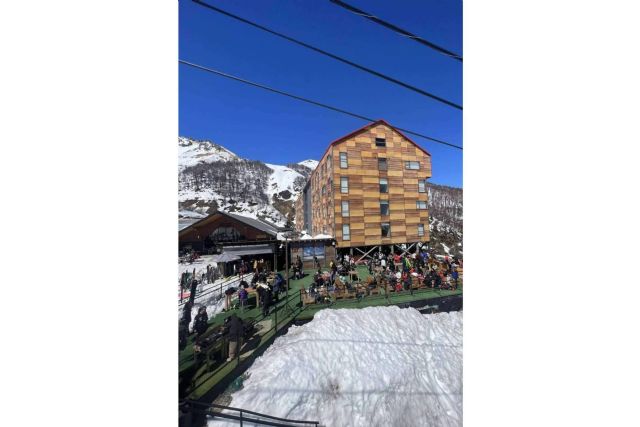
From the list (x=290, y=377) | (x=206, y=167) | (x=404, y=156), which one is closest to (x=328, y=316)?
(x=290, y=377)

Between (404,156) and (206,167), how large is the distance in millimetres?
3789

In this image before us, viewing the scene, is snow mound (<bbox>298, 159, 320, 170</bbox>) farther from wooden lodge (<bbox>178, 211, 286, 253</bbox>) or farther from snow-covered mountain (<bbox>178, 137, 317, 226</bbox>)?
wooden lodge (<bbox>178, 211, 286, 253</bbox>)

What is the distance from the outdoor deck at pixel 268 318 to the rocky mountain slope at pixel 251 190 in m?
1.44

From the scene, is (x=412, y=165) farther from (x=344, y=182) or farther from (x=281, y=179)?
(x=281, y=179)

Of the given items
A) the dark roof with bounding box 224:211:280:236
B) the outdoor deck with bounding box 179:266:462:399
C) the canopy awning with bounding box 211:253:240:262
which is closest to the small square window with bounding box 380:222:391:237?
the outdoor deck with bounding box 179:266:462:399

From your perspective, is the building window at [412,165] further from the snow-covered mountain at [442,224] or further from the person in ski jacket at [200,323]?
the person in ski jacket at [200,323]

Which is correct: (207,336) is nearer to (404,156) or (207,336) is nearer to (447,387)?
(447,387)

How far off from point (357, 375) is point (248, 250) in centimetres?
289

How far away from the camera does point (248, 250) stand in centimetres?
421

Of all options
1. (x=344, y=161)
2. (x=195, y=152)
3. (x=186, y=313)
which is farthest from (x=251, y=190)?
(x=186, y=313)

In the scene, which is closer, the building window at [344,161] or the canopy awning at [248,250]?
the canopy awning at [248,250]

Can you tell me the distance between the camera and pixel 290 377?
251 centimetres

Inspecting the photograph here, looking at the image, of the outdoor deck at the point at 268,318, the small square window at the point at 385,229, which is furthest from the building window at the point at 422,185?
the outdoor deck at the point at 268,318

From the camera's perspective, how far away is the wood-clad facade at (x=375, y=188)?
4.17 m
